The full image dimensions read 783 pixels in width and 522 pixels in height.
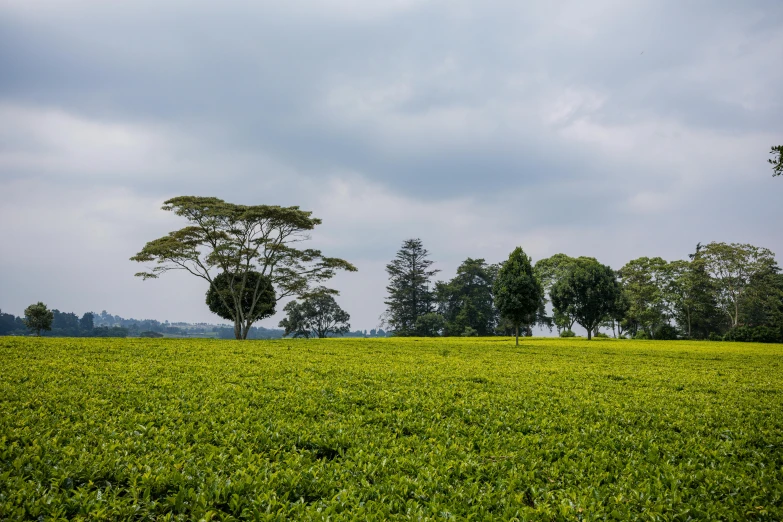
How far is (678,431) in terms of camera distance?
285 inches

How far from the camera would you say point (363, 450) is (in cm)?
544

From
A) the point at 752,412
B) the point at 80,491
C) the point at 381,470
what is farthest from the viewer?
the point at 752,412

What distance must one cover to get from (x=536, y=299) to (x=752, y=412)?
85.9 feet

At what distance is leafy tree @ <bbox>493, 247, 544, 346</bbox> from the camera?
3384 centimetres

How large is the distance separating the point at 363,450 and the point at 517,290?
30499 mm

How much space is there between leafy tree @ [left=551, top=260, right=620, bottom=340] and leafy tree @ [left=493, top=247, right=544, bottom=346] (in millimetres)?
17068

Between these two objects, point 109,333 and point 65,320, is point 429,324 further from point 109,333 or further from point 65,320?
point 65,320

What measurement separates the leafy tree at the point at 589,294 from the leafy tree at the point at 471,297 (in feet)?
62.9

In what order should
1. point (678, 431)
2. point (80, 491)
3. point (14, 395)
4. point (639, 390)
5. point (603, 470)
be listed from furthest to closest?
point (639, 390) → point (678, 431) → point (14, 395) → point (603, 470) → point (80, 491)

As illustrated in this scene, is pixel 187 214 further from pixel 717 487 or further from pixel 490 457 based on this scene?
pixel 717 487

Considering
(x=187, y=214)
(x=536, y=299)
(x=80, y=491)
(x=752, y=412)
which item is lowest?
(x=752, y=412)

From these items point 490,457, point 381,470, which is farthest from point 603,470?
point 381,470

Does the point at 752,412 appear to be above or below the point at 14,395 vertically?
below

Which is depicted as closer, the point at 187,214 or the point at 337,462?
the point at 337,462
